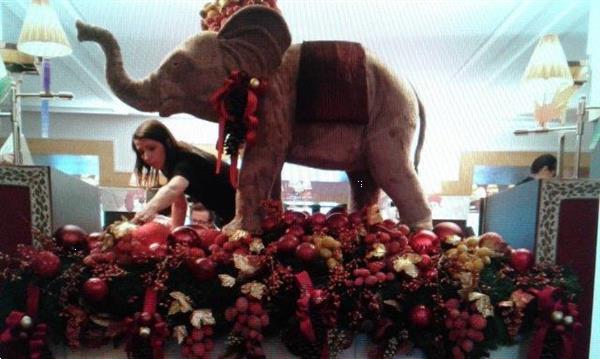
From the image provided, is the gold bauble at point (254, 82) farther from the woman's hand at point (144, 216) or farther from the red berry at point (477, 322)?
the red berry at point (477, 322)

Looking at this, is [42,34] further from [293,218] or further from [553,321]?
[553,321]

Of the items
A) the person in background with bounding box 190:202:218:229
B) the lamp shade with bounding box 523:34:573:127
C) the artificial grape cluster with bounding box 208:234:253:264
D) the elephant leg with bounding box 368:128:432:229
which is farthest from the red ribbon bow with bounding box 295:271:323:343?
the lamp shade with bounding box 523:34:573:127

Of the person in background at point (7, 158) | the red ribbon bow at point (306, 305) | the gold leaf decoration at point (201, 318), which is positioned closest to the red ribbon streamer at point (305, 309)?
the red ribbon bow at point (306, 305)

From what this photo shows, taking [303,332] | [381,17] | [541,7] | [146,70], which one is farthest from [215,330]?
[541,7]

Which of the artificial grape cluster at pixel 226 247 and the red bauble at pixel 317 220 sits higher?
the red bauble at pixel 317 220

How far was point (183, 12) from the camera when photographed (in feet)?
2.36

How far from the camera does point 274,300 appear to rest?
583 mm

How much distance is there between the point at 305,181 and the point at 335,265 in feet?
0.74

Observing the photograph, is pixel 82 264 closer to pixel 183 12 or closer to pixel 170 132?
pixel 170 132

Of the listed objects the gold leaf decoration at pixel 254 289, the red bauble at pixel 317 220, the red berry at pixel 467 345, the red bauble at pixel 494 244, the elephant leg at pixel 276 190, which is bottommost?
the red berry at pixel 467 345

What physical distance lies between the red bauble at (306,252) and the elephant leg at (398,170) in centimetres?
18

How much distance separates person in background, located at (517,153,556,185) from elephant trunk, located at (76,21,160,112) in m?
0.58

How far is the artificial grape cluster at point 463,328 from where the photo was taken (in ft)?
1.84

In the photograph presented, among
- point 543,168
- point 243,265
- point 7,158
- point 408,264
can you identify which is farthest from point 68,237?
point 543,168
